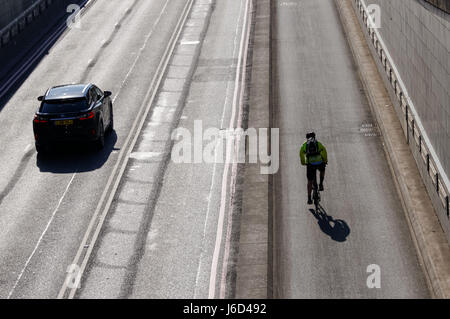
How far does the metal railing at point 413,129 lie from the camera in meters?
18.6

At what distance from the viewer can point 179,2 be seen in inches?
1848

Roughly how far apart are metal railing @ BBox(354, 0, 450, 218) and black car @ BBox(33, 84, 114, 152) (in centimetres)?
852

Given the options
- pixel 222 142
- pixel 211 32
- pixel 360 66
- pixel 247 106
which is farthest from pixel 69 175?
pixel 211 32

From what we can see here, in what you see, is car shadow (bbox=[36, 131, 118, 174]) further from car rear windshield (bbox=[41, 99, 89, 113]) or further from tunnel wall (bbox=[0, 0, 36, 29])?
tunnel wall (bbox=[0, 0, 36, 29])

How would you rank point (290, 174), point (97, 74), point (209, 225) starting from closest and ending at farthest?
point (209, 225)
point (290, 174)
point (97, 74)

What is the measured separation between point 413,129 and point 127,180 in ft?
24.6

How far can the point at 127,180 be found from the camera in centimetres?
2284

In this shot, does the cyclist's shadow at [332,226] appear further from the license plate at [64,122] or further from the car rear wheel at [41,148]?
the car rear wheel at [41,148]

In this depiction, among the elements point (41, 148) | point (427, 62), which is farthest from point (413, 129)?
point (41, 148)

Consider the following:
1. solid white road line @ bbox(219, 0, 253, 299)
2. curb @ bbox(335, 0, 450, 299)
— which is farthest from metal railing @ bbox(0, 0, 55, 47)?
curb @ bbox(335, 0, 450, 299)

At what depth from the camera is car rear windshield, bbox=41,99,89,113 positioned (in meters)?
24.0

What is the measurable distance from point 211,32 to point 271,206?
68.2ft

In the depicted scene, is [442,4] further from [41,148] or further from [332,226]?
[41,148]

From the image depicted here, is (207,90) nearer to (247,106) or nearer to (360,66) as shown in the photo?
(247,106)
